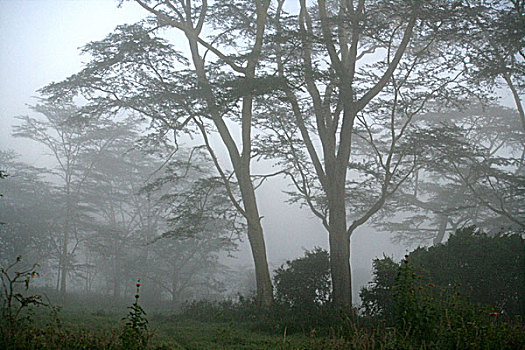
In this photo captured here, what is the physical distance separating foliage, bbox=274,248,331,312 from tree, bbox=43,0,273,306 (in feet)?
1.57

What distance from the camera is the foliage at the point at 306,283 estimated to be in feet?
33.9

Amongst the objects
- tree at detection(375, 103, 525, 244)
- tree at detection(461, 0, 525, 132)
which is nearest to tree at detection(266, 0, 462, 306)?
tree at detection(461, 0, 525, 132)

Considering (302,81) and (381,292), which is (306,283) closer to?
(381,292)

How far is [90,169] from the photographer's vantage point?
71.9ft

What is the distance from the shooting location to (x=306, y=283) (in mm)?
10492

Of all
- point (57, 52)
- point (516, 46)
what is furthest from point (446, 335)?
point (57, 52)

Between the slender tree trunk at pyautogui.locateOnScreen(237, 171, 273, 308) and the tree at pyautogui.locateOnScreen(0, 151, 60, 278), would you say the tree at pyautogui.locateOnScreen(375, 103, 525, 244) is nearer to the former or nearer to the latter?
the slender tree trunk at pyautogui.locateOnScreen(237, 171, 273, 308)

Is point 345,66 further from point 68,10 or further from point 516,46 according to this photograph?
point 68,10

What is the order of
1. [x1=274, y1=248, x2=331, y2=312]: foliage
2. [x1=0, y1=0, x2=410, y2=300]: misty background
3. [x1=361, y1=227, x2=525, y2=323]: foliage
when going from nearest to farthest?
1. [x1=361, y1=227, x2=525, y2=323]: foliage
2. [x1=274, y1=248, x2=331, y2=312]: foliage
3. [x1=0, y1=0, x2=410, y2=300]: misty background

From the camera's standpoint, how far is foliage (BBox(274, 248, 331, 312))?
1034 cm

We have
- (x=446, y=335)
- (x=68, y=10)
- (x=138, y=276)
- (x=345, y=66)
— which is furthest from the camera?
(x=138, y=276)

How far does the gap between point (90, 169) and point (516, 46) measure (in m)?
19.9

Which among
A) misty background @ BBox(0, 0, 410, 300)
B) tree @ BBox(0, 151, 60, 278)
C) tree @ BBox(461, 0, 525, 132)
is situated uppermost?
misty background @ BBox(0, 0, 410, 300)

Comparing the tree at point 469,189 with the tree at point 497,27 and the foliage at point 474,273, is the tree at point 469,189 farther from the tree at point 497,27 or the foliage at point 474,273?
the foliage at point 474,273
